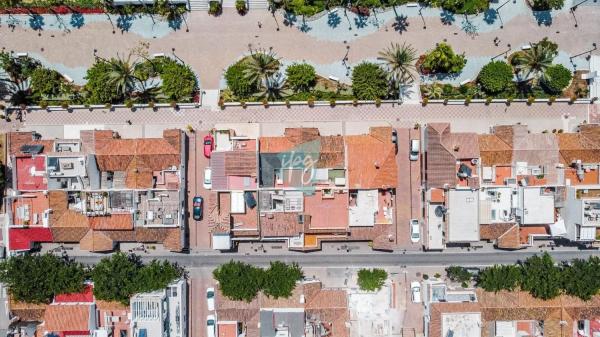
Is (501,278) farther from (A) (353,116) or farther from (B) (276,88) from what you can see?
(B) (276,88)

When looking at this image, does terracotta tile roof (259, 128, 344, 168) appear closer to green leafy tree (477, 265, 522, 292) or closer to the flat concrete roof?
the flat concrete roof

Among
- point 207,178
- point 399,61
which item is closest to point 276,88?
point 207,178

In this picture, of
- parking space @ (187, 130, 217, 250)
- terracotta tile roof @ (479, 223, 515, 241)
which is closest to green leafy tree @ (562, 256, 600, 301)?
terracotta tile roof @ (479, 223, 515, 241)

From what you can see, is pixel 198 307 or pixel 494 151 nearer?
pixel 494 151

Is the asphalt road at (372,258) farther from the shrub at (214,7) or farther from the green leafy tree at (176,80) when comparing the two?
the shrub at (214,7)

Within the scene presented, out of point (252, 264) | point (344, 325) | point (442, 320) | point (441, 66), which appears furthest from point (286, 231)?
point (441, 66)

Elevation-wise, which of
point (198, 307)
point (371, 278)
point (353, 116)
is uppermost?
point (353, 116)

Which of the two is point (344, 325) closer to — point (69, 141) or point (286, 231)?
point (286, 231)
